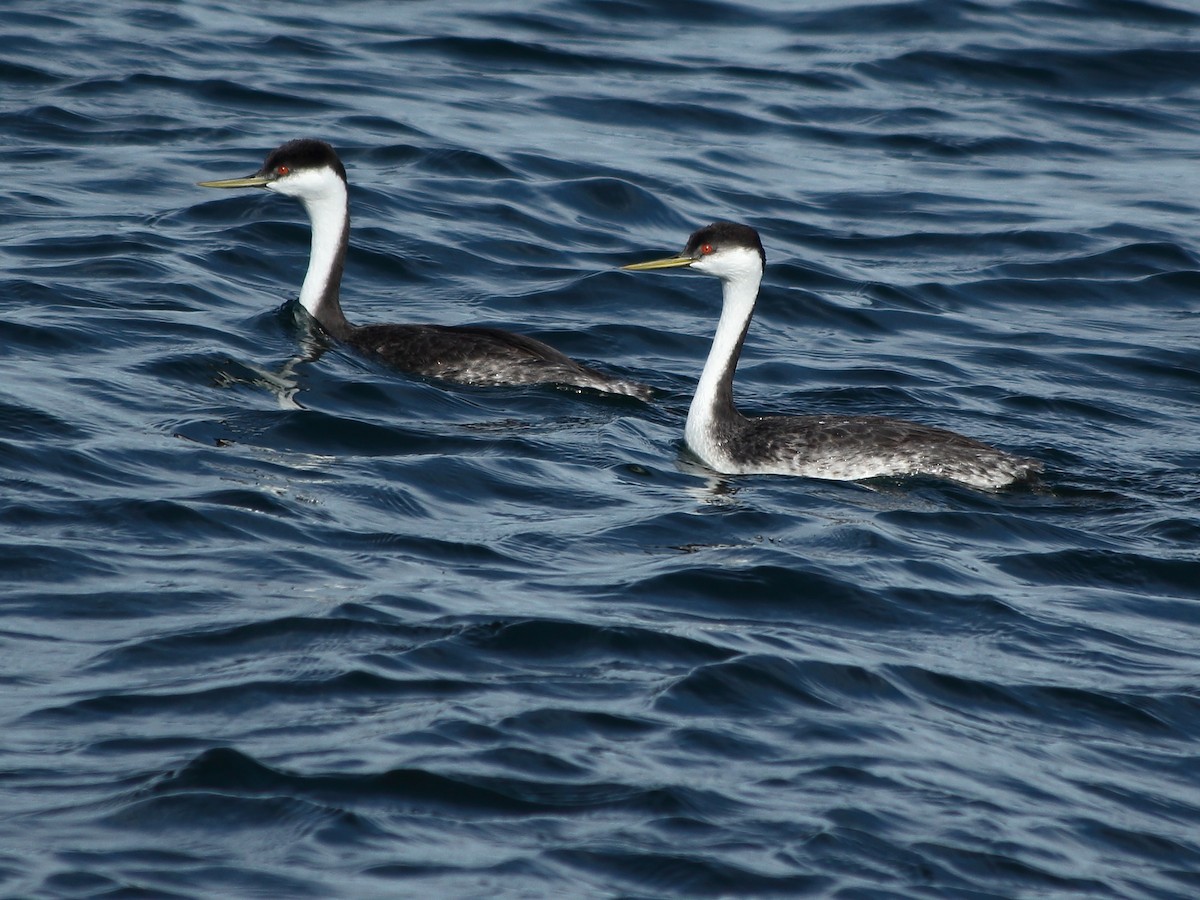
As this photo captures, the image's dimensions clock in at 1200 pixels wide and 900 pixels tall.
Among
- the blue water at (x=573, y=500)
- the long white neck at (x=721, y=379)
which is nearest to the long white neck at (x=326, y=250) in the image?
the blue water at (x=573, y=500)

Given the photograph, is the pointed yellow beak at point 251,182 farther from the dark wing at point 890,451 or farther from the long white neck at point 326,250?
the dark wing at point 890,451

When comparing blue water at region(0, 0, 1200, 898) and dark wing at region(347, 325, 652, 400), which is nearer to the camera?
blue water at region(0, 0, 1200, 898)

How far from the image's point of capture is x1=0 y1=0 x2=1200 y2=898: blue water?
6.18m

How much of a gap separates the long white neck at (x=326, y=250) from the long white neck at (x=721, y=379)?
9.29ft

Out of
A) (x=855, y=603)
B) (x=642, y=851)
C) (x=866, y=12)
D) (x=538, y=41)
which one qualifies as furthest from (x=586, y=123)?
(x=642, y=851)

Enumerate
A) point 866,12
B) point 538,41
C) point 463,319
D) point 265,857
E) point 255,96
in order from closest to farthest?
1. point 265,857
2. point 463,319
3. point 255,96
4. point 538,41
5. point 866,12

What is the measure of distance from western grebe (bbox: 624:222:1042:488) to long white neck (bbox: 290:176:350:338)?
2672 mm

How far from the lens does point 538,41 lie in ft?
69.7

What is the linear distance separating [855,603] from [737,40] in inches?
579

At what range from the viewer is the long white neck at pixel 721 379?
1088 cm

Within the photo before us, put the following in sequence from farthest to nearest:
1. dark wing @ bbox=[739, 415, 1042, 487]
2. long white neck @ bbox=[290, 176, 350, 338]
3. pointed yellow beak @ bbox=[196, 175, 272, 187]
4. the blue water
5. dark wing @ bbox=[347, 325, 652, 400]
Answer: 1. long white neck @ bbox=[290, 176, 350, 338]
2. pointed yellow beak @ bbox=[196, 175, 272, 187]
3. dark wing @ bbox=[347, 325, 652, 400]
4. dark wing @ bbox=[739, 415, 1042, 487]
5. the blue water

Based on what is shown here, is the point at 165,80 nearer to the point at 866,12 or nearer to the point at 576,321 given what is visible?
the point at 576,321

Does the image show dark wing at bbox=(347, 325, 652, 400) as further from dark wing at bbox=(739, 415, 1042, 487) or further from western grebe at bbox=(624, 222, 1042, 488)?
dark wing at bbox=(739, 415, 1042, 487)

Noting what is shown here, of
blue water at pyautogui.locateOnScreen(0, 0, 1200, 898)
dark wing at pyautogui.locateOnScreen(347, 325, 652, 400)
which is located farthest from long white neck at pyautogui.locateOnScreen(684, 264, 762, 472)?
dark wing at pyautogui.locateOnScreen(347, 325, 652, 400)
